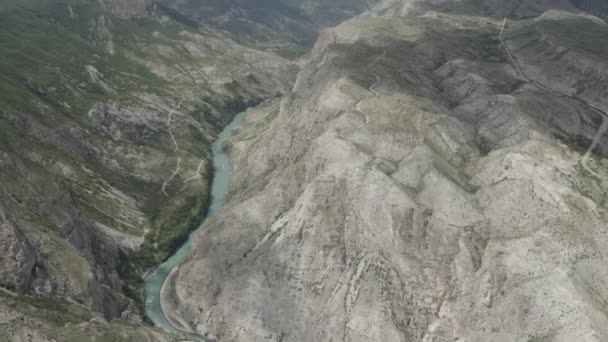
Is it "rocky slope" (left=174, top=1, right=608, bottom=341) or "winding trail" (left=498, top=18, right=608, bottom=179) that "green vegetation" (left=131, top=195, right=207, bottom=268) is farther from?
"winding trail" (left=498, top=18, right=608, bottom=179)

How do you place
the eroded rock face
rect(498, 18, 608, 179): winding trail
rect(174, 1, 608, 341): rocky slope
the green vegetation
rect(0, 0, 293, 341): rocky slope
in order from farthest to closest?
A: 1. the green vegetation
2. rect(498, 18, 608, 179): winding trail
3. rect(174, 1, 608, 341): rocky slope
4. the eroded rock face
5. rect(0, 0, 293, 341): rocky slope

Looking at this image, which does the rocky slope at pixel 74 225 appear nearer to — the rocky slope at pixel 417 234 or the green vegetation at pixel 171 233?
the green vegetation at pixel 171 233

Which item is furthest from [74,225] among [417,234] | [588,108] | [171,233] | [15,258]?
[588,108]

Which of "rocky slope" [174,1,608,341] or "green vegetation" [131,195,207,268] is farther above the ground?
"rocky slope" [174,1,608,341]

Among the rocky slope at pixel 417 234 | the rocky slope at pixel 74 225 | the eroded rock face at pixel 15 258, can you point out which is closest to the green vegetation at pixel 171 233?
the rocky slope at pixel 74 225

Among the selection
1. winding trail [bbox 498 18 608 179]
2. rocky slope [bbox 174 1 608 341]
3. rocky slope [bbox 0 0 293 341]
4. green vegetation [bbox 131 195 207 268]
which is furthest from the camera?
green vegetation [bbox 131 195 207 268]

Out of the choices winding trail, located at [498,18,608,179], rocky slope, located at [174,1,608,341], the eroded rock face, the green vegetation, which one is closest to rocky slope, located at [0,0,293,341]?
the eroded rock face

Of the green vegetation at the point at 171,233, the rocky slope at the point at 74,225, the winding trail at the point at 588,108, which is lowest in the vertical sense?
the green vegetation at the point at 171,233

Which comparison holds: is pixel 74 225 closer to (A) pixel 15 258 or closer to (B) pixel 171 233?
(A) pixel 15 258

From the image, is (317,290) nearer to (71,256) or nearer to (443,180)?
(443,180)
